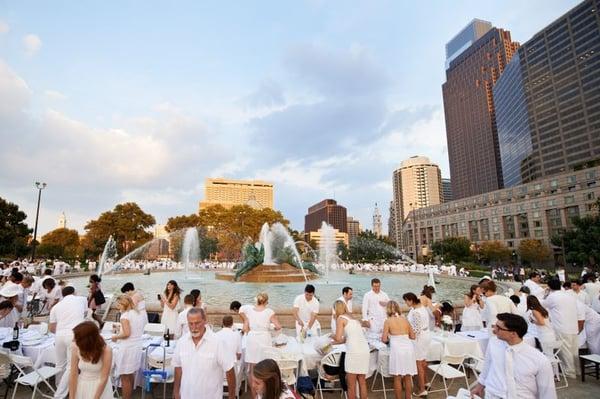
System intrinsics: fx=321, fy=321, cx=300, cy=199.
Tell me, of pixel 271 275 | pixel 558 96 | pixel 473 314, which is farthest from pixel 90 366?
pixel 558 96

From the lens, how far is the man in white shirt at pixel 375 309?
25.8 ft

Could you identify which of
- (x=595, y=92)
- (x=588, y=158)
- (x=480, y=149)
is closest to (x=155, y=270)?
(x=588, y=158)

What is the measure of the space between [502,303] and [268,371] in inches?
255

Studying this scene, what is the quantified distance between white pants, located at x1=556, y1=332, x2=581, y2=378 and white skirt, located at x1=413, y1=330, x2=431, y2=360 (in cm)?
336

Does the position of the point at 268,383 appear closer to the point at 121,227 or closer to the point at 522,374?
the point at 522,374

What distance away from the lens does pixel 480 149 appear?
16088 centimetres

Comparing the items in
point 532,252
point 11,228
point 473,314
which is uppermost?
point 11,228

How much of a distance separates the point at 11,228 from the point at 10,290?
3868 centimetres

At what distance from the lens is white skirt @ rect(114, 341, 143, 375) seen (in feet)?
17.1

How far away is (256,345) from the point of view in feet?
19.5

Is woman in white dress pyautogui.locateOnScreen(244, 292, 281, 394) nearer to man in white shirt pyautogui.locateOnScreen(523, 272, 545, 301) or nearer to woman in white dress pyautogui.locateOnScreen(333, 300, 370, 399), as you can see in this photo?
woman in white dress pyautogui.locateOnScreen(333, 300, 370, 399)

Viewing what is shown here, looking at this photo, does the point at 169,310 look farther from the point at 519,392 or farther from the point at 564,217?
the point at 564,217

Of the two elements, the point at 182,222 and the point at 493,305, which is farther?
the point at 182,222

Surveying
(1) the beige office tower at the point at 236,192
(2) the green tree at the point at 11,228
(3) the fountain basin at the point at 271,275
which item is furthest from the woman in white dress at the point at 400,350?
(1) the beige office tower at the point at 236,192
